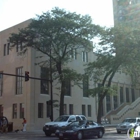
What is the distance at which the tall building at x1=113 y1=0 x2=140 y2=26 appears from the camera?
95938mm

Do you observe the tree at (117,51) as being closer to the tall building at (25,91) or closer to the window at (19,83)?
the tall building at (25,91)

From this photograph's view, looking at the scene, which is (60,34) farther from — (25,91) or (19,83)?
(19,83)

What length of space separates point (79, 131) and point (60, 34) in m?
13.6

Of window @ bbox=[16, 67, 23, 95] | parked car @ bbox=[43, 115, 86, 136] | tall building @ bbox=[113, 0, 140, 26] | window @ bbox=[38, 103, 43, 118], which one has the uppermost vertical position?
tall building @ bbox=[113, 0, 140, 26]

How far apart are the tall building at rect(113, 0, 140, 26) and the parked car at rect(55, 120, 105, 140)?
250 ft

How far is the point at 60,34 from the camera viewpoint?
96.1 ft

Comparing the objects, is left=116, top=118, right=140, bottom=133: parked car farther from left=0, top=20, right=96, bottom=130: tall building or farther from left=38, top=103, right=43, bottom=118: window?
left=38, top=103, right=43, bottom=118: window

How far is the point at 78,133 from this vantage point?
61.0ft

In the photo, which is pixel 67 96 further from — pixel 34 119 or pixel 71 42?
pixel 71 42

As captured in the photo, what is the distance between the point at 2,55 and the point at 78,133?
2530 centimetres

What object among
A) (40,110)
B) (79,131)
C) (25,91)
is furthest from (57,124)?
(40,110)

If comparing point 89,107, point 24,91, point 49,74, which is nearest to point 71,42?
point 49,74

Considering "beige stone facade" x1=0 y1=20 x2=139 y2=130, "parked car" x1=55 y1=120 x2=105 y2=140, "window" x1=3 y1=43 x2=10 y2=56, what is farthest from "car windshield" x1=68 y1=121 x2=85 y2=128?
"window" x1=3 y1=43 x2=10 y2=56

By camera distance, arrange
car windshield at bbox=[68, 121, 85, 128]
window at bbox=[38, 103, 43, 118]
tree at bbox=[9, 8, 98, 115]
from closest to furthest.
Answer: car windshield at bbox=[68, 121, 85, 128]
tree at bbox=[9, 8, 98, 115]
window at bbox=[38, 103, 43, 118]
